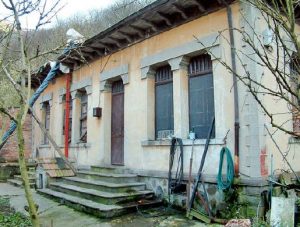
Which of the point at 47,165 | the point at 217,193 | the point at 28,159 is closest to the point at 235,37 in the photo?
the point at 217,193

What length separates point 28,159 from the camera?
15086 millimetres

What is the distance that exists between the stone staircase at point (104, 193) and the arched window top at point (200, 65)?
314 cm

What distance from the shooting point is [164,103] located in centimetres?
848

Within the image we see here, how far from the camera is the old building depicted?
6.44 m

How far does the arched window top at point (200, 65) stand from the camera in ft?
24.3

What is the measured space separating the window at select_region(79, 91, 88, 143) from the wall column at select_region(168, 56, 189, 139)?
191 inches

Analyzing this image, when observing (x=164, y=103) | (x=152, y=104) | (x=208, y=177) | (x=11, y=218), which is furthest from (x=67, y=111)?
(x=208, y=177)

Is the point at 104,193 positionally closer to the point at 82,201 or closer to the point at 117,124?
the point at 82,201

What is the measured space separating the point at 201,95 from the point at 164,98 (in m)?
1.26

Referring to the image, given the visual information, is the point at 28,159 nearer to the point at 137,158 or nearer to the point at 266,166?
the point at 137,158

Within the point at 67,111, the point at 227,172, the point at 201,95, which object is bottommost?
the point at 227,172

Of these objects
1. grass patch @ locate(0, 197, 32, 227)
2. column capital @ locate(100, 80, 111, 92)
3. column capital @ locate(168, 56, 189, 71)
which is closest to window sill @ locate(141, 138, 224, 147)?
column capital @ locate(168, 56, 189, 71)

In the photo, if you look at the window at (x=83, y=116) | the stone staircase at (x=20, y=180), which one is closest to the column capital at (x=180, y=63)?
the window at (x=83, y=116)

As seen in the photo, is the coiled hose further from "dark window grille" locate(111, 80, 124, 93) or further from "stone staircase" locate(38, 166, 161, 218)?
"dark window grille" locate(111, 80, 124, 93)
